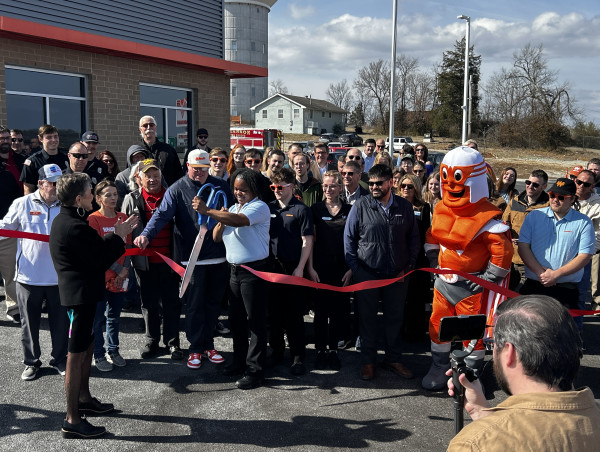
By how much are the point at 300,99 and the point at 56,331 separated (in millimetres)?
77611


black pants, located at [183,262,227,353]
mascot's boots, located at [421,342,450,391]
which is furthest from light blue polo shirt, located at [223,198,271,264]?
mascot's boots, located at [421,342,450,391]

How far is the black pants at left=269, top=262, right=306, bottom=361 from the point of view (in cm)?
582

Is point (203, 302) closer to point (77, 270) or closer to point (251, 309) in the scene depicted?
point (251, 309)

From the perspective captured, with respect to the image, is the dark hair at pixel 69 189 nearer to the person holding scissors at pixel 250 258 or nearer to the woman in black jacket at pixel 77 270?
the woman in black jacket at pixel 77 270

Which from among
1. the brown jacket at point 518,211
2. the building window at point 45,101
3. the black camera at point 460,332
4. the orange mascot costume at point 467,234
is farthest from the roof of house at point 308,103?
the black camera at point 460,332

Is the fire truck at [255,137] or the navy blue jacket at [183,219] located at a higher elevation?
the fire truck at [255,137]

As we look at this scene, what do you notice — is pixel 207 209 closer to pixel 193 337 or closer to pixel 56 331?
pixel 193 337

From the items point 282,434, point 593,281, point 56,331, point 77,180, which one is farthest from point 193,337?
point 593,281

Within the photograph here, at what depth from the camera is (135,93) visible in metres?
14.1

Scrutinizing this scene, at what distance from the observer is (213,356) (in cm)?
596

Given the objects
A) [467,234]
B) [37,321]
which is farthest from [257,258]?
[37,321]

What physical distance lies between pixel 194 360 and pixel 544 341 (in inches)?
176

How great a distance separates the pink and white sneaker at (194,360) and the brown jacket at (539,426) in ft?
14.2

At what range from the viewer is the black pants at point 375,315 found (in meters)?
5.67
